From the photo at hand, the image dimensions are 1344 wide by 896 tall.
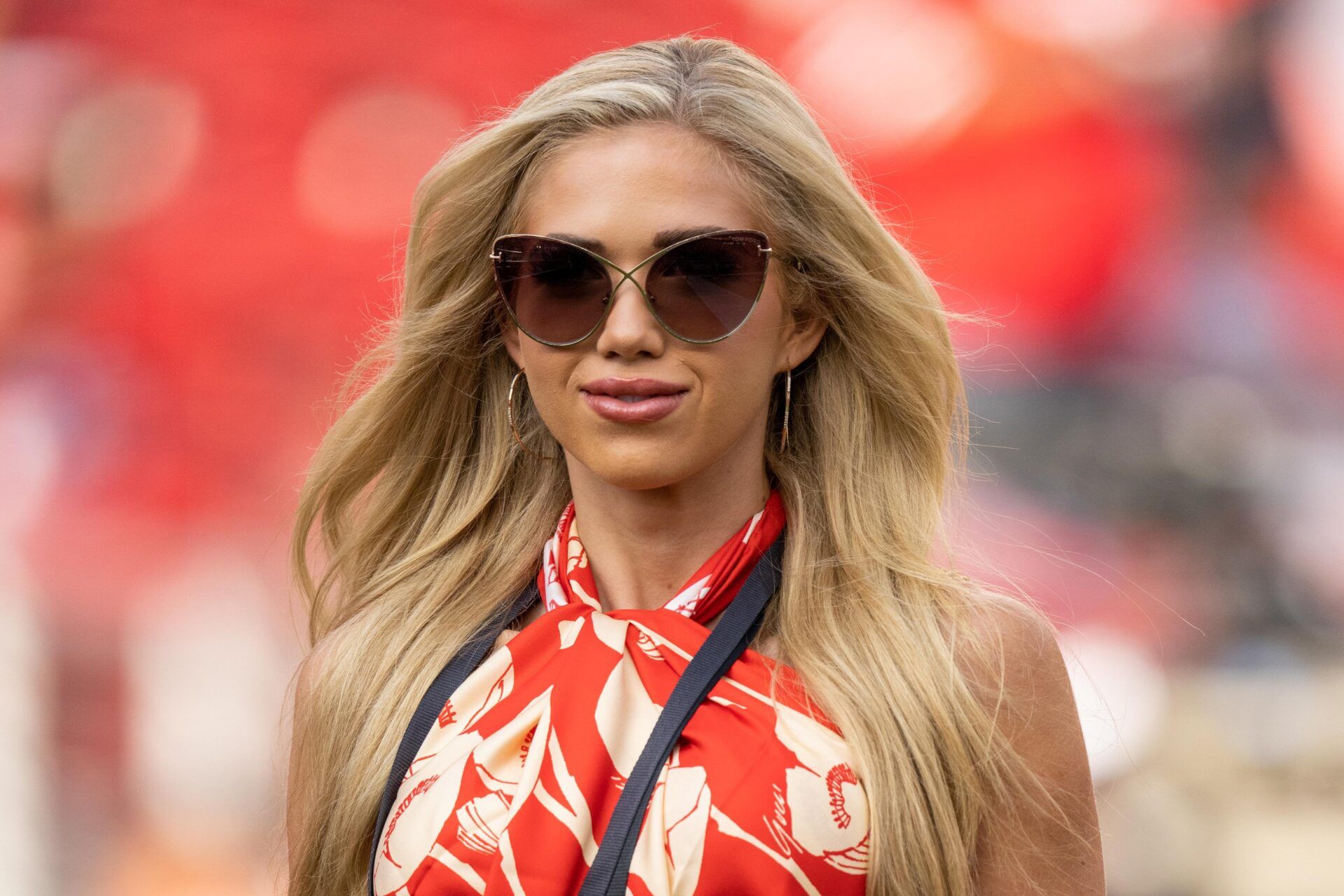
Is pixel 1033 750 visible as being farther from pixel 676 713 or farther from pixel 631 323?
pixel 631 323

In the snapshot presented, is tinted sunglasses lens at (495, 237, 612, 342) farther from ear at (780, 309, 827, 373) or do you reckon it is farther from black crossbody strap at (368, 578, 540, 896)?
Answer: black crossbody strap at (368, 578, 540, 896)

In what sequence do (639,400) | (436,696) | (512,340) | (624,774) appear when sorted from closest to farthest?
(624,774) → (639,400) → (436,696) → (512,340)

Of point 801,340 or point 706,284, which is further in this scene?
point 801,340

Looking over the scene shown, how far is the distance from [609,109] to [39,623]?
11.1 feet

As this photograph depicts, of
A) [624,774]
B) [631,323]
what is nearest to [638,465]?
[631,323]

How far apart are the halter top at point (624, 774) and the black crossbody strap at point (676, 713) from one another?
0.02 meters

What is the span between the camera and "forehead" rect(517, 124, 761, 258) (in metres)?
2.27

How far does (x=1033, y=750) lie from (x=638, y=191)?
1067mm

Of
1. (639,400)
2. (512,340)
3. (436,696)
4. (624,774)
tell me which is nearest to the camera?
(624,774)

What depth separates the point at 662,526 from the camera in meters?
2.45

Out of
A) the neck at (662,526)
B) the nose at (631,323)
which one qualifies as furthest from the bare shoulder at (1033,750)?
the nose at (631,323)

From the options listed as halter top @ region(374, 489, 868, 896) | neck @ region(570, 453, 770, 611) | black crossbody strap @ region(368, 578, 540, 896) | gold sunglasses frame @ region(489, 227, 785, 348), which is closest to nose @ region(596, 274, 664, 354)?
gold sunglasses frame @ region(489, 227, 785, 348)

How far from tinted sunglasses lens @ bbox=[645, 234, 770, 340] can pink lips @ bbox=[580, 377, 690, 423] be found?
9 centimetres

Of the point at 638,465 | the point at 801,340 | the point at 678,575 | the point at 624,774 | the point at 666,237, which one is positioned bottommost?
the point at 624,774
